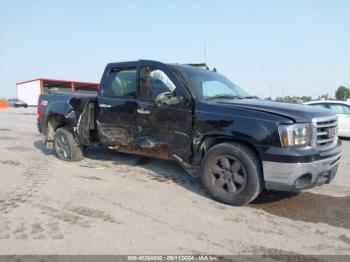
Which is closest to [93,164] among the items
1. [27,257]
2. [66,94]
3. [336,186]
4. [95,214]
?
[66,94]

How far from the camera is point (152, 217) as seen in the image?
427 centimetres

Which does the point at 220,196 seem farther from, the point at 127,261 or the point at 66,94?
the point at 66,94

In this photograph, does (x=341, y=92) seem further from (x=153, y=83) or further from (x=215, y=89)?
(x=153, y=83)

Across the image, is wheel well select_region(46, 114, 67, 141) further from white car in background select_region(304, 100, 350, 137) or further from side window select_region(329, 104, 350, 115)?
side window select_region(329, 104, 350, 115)

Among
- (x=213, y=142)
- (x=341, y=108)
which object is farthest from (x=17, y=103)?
(x=213, y=142)

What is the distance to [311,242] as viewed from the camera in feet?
11.9

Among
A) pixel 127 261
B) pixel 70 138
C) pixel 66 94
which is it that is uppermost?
pixel 66 94

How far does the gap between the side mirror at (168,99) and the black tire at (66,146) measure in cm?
286

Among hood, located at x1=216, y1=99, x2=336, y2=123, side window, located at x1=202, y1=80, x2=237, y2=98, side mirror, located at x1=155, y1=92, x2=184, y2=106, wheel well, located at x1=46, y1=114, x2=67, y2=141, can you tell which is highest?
side window, located at x1=202, y1=80, x2=237, y2=98

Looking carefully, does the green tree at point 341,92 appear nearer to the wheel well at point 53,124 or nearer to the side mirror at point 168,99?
the wheel well at point 53,124

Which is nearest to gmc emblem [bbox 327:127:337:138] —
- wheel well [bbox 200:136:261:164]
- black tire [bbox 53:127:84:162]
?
wheel well [bbox 200:136:261:164]

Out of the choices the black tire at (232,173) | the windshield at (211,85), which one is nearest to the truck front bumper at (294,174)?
the black tire at (232,173)

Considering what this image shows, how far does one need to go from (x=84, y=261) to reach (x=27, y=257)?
22.0 inches

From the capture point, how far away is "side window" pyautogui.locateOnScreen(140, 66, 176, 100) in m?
5.48
